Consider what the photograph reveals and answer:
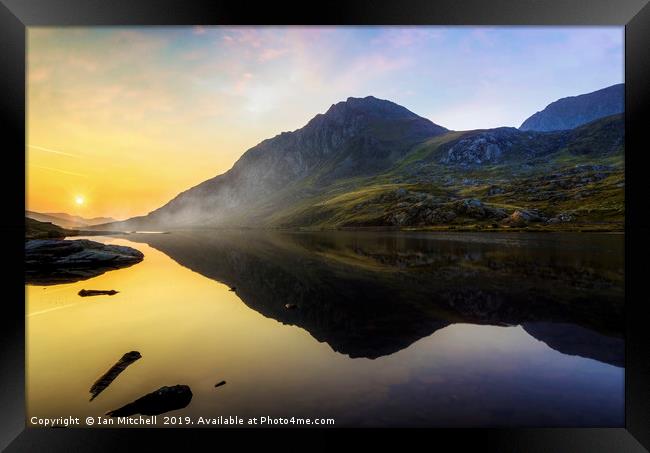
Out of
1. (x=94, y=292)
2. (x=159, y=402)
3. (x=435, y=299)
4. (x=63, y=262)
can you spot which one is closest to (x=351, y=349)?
(x=159, y=402)

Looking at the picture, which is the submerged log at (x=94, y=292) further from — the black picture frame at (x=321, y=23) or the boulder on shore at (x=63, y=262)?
the black picture frame at (x=321, y=23)

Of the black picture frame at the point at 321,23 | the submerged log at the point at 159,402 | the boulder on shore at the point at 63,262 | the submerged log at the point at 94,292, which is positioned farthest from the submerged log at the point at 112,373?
the boulder on shore at the point at 63,262

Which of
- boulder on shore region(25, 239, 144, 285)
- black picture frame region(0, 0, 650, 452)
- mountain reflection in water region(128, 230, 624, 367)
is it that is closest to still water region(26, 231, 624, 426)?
→ mountain reflection in water region(128, 230, 624, 367)

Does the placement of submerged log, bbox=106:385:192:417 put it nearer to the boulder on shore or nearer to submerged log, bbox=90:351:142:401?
submerged log, bbox=90:351:142:401

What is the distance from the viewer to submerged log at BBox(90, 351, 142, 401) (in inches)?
403

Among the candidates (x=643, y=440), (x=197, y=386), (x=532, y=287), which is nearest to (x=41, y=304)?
(x=197, y=386)

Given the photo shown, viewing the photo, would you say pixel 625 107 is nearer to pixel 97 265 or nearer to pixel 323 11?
pixel 323 11

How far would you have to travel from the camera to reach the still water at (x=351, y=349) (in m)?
9.27

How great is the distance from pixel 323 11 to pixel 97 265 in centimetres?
4169

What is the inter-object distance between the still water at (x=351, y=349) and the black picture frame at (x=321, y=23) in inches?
83.7

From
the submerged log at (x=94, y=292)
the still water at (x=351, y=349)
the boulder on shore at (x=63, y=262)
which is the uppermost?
the boulder on shore at (x=63, y=262)

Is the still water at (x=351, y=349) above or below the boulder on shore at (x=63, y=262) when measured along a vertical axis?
below

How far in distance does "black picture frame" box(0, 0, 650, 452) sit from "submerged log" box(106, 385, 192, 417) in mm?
2205

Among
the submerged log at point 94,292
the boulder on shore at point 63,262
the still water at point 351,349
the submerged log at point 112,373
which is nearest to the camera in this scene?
the still water at point 351,349
